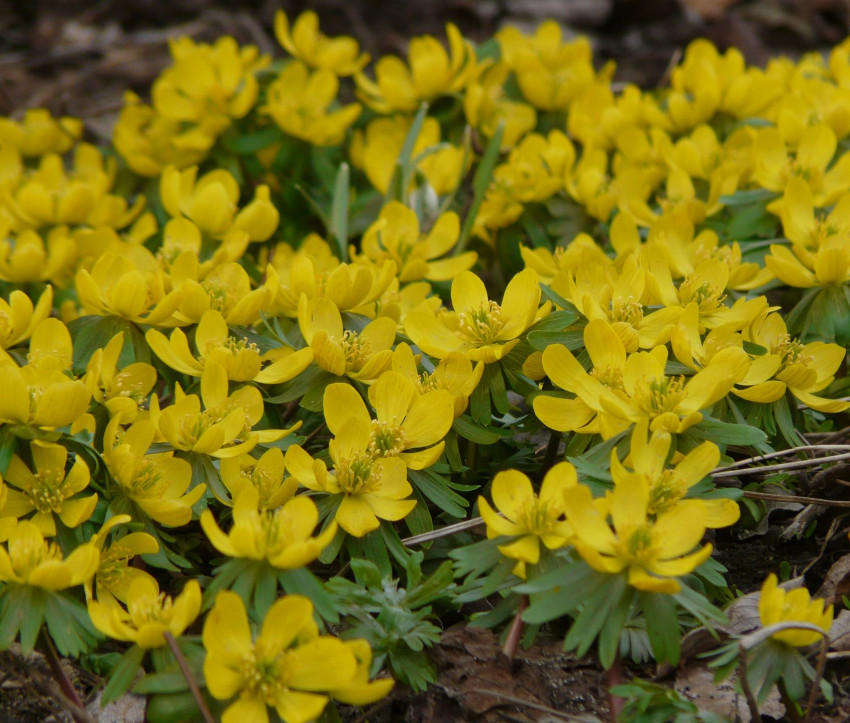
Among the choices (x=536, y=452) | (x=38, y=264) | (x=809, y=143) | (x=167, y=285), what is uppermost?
(x=809, y=143)

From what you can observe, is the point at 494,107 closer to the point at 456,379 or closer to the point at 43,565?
the point at 456,379

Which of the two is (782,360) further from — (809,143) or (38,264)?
(38,264)

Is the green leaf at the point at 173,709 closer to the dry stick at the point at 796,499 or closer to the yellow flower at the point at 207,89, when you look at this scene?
the dry stick at the point at 796,499

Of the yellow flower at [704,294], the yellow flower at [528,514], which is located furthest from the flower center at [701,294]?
the yellow flower at [528,514]

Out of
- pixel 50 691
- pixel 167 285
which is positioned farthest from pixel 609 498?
pixel 167 285

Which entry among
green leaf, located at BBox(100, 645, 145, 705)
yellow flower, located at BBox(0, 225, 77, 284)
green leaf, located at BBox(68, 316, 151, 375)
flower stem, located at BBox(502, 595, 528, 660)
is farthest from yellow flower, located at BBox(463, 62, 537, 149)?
green leaf, located at BBox(100, 645, 145, 705)

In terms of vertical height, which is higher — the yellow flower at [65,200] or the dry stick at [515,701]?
the yellow flower at [65,200]
